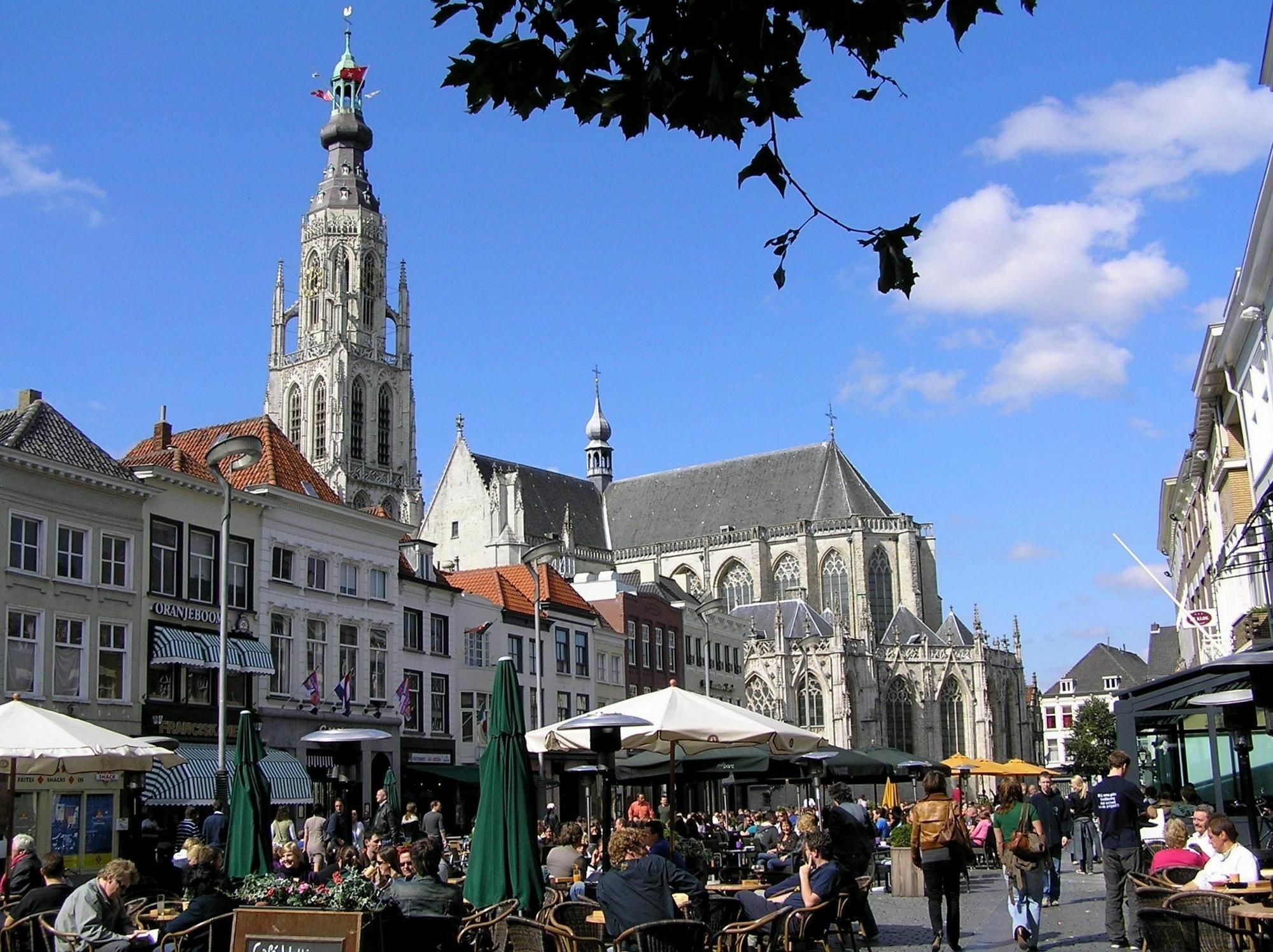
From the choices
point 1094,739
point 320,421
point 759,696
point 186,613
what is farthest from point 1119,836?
point 320,421

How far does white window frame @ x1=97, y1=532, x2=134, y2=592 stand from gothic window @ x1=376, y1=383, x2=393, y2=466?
6512cm

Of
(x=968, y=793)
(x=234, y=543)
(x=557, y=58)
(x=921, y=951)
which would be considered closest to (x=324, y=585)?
(x=234, y=543)

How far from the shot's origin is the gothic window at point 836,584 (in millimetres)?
74375

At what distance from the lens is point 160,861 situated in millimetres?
23625

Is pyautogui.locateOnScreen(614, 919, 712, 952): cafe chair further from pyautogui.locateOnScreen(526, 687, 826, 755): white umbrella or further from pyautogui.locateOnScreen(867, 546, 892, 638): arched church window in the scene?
pyautogui.locateOnScreen(867, 546, 892, 638): arched church window

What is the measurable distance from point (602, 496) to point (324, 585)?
2261 inches

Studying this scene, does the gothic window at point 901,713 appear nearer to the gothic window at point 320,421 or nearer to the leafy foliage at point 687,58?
the gothic window at point 320,421

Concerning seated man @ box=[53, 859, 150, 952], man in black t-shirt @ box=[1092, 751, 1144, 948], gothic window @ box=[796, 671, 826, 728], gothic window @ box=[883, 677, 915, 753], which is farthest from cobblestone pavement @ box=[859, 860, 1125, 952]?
gothic window @ box=[883, 677, 915, 753]

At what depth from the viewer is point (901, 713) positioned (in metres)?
69.4

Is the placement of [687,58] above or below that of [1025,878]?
above

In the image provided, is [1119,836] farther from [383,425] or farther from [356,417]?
[383,425]

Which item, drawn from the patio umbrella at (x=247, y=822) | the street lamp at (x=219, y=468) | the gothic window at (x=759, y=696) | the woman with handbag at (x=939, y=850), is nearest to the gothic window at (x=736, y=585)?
the gothic window at (x=759, y=696)

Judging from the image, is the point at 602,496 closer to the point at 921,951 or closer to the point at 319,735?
the point at 319,735

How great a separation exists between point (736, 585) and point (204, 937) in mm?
70001
